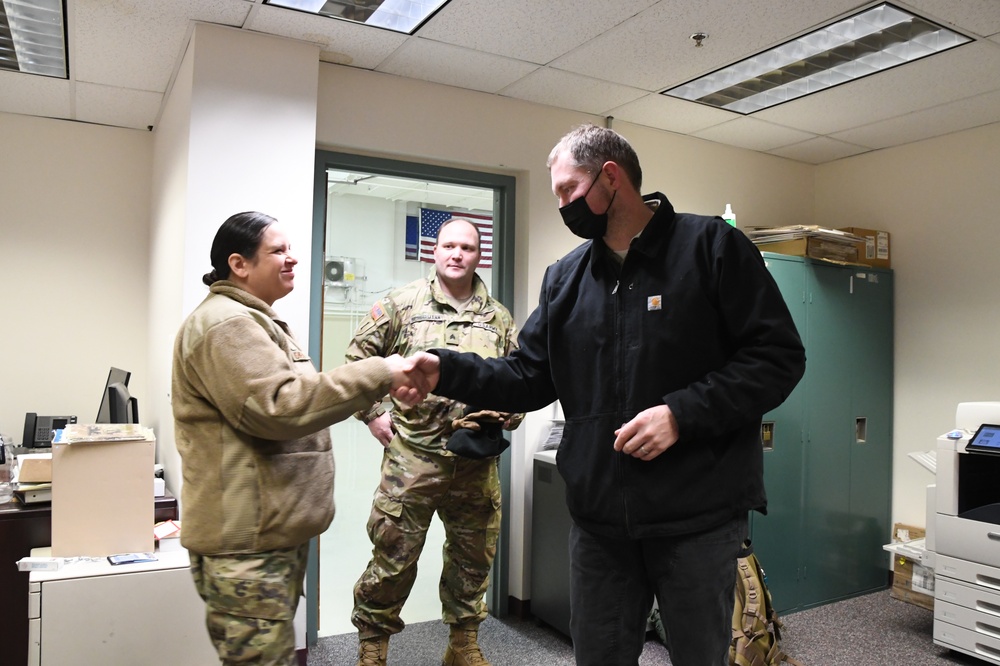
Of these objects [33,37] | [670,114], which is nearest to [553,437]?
[670,114]

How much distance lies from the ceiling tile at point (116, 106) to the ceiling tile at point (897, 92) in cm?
323

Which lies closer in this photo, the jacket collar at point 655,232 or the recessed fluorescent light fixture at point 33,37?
the jacket collar at point 655,232

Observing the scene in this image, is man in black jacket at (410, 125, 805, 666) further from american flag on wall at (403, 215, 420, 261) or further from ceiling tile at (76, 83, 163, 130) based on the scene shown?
ceiling tile at (76, 83, 163, 130)

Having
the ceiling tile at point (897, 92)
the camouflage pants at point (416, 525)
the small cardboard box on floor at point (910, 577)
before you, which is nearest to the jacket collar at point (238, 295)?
the camouflage pants at point (416, 525)

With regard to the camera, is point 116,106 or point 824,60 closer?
point 824,60

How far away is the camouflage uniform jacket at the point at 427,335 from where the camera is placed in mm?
2793

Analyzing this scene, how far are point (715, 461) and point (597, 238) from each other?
1.84 feet

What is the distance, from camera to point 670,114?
382 cm

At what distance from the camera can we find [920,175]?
4188mm

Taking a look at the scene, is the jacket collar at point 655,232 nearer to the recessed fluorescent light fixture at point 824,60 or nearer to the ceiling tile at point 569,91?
the recessed fluorescent light fixture at point 824,60

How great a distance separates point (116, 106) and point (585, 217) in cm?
333

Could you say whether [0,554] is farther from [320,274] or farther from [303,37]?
[303,37]

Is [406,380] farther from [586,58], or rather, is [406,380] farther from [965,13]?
[965,13]

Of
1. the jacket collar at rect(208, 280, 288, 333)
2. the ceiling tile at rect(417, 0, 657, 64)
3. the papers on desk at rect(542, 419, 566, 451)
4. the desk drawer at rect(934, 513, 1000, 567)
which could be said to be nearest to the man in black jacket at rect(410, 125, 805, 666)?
the jacket collar at rect(208, 280, 288, 333)
